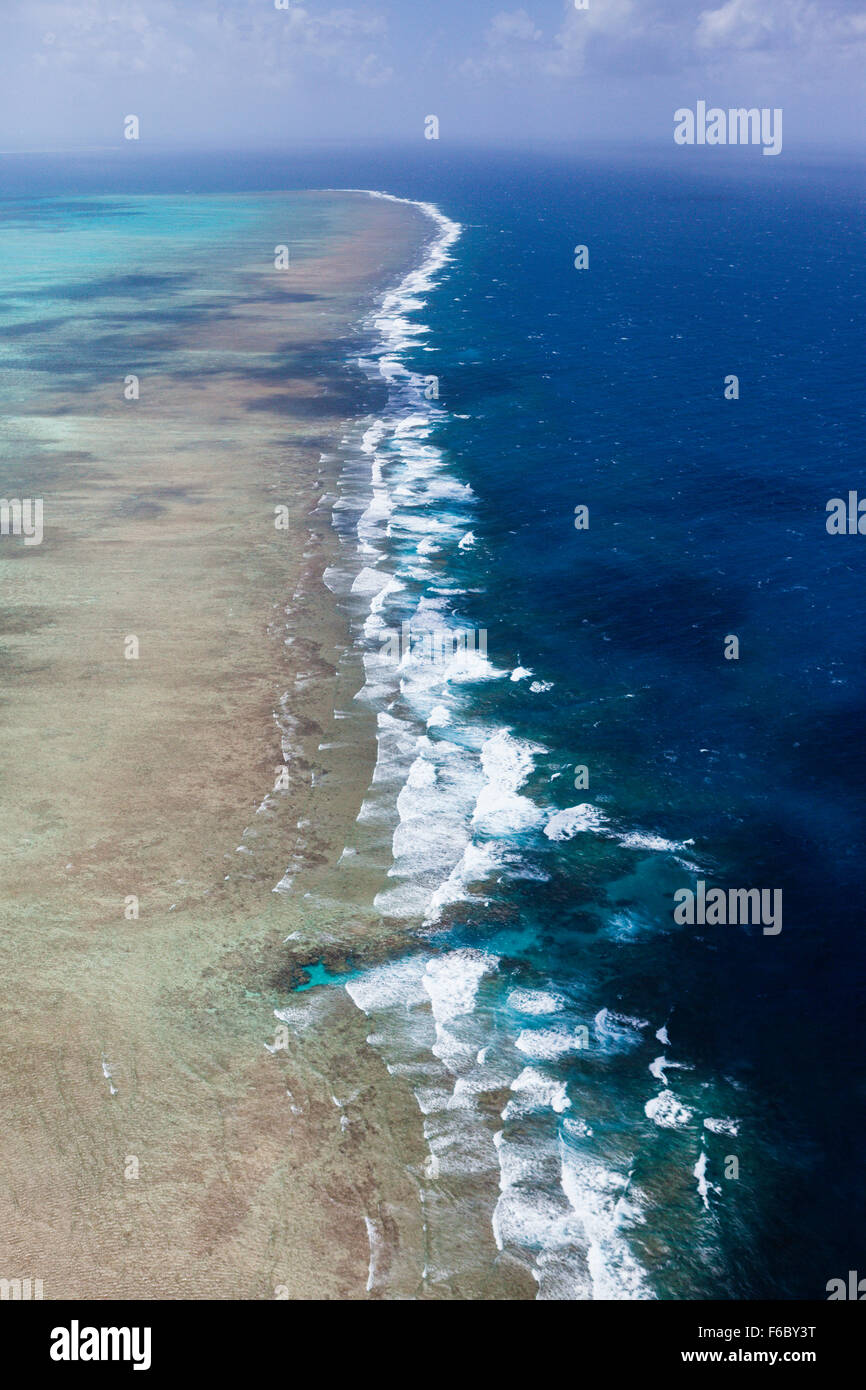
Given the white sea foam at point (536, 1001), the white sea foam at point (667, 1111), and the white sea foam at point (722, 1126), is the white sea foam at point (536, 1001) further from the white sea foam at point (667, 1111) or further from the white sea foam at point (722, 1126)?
the white sea foam at point (722, 1126)

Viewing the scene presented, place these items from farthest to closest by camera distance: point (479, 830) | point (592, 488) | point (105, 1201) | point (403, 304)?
point (403, 304) < point (592, 488) < point (479, 830) < point (105, 1201)

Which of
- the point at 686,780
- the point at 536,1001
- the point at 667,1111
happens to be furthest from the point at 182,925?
the point at 686,780

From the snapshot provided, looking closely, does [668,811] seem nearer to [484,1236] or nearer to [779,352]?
[484,1236]

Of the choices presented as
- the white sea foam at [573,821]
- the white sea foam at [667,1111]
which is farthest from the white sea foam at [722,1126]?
the white sea foam at [573,821]

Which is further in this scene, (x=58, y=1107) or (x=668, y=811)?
(x=668, y=811)

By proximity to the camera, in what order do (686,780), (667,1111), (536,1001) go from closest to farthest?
(667,1111)
(536,1001)
(686,780)

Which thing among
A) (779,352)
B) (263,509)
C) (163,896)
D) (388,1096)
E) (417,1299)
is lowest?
(417,1299)

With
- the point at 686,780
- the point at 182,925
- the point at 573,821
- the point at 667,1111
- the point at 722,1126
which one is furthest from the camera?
the point at 686,780

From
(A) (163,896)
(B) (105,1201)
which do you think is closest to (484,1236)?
(B) (105,1201)

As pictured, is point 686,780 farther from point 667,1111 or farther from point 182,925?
point 182,925
